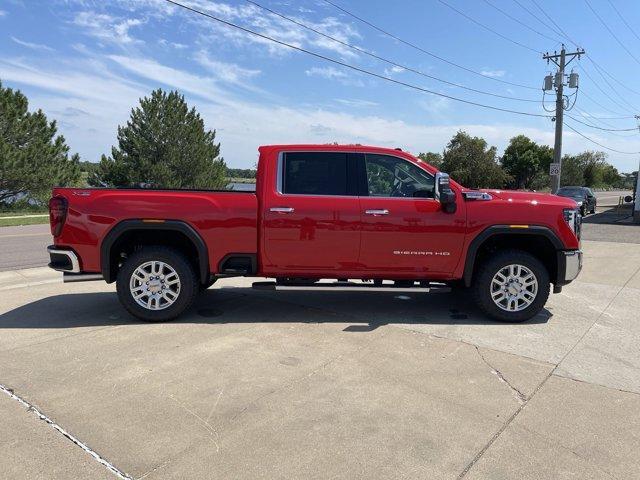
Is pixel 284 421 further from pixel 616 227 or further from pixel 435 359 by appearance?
pixel 616 227

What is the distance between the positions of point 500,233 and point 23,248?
35.9 ft

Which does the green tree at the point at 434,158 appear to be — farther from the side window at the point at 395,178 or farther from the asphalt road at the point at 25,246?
the side window at the point at 395,178

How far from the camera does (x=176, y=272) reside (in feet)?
16.9

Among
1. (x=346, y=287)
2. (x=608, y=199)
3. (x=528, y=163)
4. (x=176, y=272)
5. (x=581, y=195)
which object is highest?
(x=528, y=163)

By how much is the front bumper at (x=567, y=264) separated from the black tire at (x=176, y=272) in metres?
4.10

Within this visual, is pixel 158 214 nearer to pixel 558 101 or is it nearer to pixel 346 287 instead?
pixel 346 287

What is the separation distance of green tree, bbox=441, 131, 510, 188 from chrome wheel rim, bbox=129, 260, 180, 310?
47.2 m

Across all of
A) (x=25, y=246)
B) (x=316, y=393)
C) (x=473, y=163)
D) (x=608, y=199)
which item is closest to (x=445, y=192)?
(x=316, y=393)

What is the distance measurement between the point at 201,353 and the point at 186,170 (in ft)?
118

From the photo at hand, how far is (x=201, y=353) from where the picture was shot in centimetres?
430

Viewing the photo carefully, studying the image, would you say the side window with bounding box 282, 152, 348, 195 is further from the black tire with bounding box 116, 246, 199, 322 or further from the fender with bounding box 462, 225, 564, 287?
the fender with bounding box 462, 225, 564, 287

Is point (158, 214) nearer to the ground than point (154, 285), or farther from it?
farther from it

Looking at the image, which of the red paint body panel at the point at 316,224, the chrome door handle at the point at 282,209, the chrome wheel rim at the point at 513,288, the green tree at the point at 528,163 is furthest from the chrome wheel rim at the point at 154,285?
the green tree at the point at 528,163

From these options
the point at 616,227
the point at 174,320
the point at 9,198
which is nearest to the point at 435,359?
the point at 174,320
